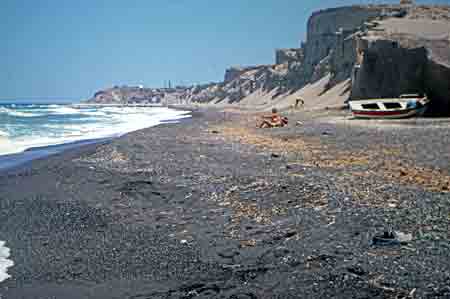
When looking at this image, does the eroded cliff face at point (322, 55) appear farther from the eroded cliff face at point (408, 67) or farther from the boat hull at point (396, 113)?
the boat hull at point (396, 113)

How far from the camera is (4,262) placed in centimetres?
437

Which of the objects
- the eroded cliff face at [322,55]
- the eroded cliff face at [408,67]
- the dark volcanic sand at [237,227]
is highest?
the eroded cliff face at [322,55]

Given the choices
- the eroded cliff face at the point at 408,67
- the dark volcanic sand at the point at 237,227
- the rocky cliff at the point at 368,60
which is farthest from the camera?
the rocky cliff at the point at 368,60

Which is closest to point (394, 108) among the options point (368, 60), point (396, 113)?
point (396, 113)

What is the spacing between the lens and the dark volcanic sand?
3.35 metres

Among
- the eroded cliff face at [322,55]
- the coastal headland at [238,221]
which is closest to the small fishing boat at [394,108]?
the coastal headland at [238,221]

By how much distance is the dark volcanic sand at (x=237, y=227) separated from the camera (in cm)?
335

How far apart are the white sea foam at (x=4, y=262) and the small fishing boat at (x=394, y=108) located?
15.0 m

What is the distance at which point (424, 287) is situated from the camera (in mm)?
2879

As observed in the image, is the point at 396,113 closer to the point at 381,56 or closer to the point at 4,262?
the point at 381,56

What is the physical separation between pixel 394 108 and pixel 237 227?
13.9 meters

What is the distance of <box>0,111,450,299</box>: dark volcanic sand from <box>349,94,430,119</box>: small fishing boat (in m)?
7.68

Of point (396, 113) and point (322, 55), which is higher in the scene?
point (322, 55)

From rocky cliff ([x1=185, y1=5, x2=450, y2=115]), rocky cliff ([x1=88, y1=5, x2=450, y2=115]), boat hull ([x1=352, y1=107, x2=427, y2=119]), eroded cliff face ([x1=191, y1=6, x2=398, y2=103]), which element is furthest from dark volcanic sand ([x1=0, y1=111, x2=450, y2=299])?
eroded cliff face ([x1=191, y1=6, x2=398, y2=103])
